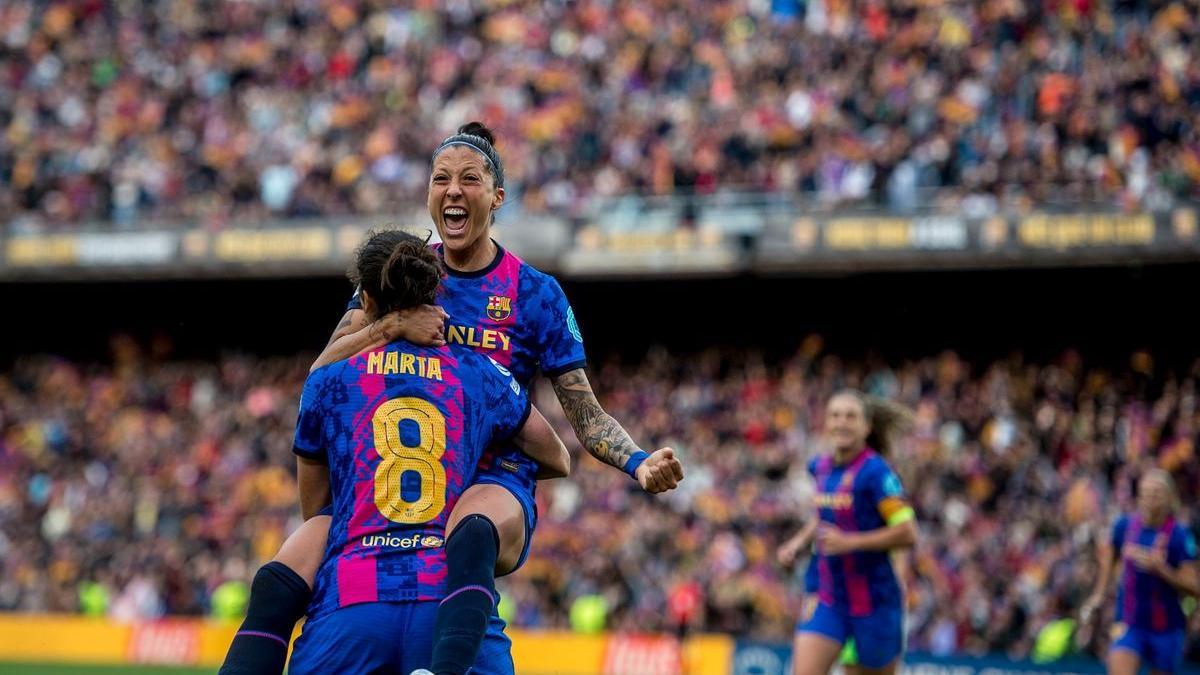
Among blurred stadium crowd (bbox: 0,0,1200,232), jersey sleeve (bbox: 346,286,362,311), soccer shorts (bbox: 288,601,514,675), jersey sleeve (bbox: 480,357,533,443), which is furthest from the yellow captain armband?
blurred stadium crowd (bbox: 0,0,1200,232)

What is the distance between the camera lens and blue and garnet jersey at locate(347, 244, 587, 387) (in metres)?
5.46

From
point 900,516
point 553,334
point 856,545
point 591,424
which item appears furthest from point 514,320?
point 900,516

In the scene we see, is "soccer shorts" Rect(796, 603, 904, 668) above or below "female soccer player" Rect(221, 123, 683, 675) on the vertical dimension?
below

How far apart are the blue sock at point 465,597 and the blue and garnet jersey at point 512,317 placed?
843mm

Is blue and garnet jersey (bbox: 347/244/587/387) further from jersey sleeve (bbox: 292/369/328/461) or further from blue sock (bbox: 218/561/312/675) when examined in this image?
blue sock (bbox: 218/561/312/675)

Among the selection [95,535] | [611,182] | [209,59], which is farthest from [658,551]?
[209,59]

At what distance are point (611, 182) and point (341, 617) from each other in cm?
1779

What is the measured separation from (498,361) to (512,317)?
0.58 feet

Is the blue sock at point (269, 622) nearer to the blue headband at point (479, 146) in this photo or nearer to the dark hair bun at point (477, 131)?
the blue headband at point (479, 146)

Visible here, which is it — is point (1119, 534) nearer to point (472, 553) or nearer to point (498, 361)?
point (498, 361)

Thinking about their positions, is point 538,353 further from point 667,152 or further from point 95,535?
point 95,535

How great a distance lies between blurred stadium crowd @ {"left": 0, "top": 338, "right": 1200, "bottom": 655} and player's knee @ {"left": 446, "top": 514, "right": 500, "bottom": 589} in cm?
1108

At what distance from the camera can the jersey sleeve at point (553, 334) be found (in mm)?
5605

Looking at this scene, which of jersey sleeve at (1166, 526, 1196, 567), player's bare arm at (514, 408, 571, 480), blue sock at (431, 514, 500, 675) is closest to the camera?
blue sock at (431, 514, 500, 675)
